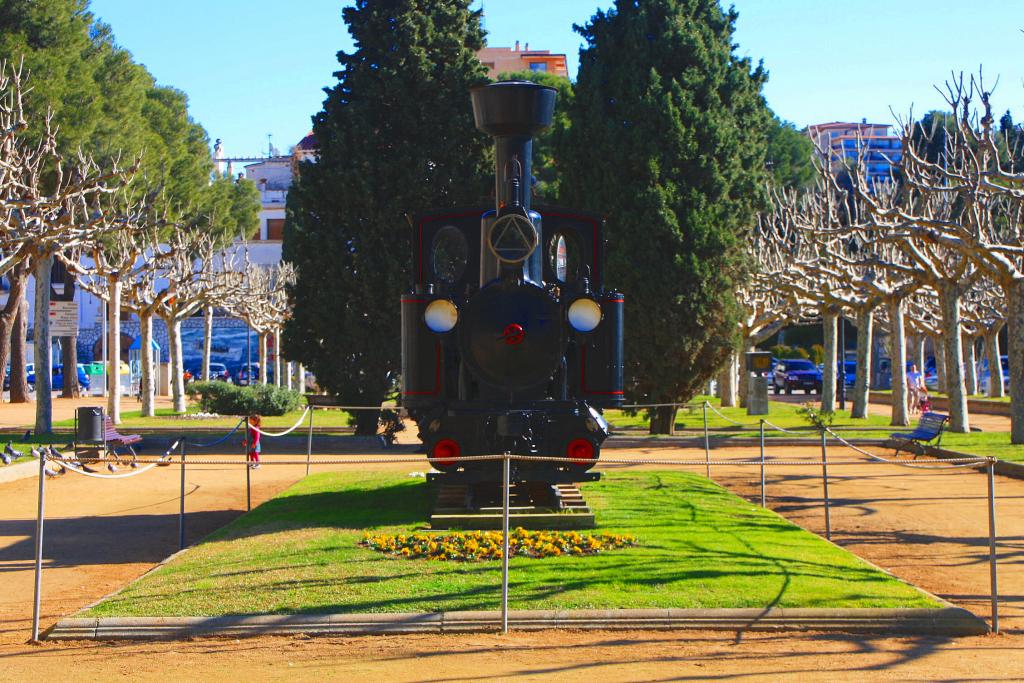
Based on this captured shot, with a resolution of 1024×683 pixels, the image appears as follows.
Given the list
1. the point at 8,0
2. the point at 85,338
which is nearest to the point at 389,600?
the point at 8,0

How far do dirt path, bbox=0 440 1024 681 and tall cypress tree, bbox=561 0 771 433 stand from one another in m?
10.1

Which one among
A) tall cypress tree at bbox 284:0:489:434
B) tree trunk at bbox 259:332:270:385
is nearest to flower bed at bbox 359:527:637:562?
tall cypress tree at bbox 284:0:489:434

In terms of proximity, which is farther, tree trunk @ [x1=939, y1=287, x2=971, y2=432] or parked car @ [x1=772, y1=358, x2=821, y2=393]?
parked car @ [x1=772, y1=358, x2=821, y2=393]

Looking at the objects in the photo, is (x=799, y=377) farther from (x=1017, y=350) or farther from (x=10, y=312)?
(x=10, y=312)

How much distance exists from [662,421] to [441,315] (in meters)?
17.4

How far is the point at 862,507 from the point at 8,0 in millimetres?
33439

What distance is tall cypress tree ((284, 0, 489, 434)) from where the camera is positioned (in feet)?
87.3

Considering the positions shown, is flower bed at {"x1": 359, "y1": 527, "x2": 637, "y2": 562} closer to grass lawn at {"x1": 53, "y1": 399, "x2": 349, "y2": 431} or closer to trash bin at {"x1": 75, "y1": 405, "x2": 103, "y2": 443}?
trash bin at {"x1": 75, "y1": 405, "x2": 103, "y2": 443}

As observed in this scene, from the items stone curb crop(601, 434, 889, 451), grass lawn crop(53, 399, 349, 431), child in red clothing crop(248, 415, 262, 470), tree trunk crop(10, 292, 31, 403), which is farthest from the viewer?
tree trunk crop(10, 292, 31, 403)

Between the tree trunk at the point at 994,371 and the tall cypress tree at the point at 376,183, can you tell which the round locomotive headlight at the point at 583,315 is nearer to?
the tall cypress tree at the point at 376,183

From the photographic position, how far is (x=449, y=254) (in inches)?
534

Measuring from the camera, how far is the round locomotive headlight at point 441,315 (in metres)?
12.2

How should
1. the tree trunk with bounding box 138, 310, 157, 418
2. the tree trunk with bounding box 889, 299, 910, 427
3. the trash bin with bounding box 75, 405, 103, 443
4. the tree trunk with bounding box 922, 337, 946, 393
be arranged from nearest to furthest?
the trash bin with bounding box 75, 405, 103, 443, the tree trunk with bounding box 889, 299, 910, 427, the tree trunk with bounding box 138, 310, 157, 418, the tree trunk with bounding box 922, 337, 946, 393

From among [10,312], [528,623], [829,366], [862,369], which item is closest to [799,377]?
[829,366]
